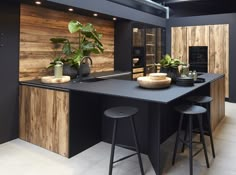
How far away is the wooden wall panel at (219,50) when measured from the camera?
20.3 feet

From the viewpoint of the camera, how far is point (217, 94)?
4.18 meters

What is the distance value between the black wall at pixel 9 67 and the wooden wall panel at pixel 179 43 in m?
4.71

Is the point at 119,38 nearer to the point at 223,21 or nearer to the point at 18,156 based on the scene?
the point at 223,21

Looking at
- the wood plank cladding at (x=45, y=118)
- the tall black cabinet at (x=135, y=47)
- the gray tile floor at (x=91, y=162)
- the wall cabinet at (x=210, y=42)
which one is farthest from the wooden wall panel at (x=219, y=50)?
the wood plank cladding at (x=45, y=118)

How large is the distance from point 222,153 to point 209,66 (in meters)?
3.88

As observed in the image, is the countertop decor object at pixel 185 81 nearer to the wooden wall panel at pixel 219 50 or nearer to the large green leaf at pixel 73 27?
the large green leaf at pixel 73 27

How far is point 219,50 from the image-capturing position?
20.6 ft

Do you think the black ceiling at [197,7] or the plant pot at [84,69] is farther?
the black ceiling at [197,7]

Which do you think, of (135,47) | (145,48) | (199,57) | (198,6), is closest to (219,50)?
(199,57)

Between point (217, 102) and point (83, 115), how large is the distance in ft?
8.17

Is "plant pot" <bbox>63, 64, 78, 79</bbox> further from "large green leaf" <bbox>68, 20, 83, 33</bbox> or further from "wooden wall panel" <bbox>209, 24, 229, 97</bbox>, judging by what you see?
"wooden wall panel" <bbox>209, 24, 229, 97</bbox>

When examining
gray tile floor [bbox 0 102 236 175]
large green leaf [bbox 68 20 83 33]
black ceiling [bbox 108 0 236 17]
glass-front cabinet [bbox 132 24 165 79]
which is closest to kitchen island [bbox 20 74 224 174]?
gray tile floor [bbox 0 102 236 175]

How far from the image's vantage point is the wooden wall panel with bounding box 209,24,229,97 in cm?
618

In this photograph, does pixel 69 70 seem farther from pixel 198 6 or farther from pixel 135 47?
pixel 198 6
